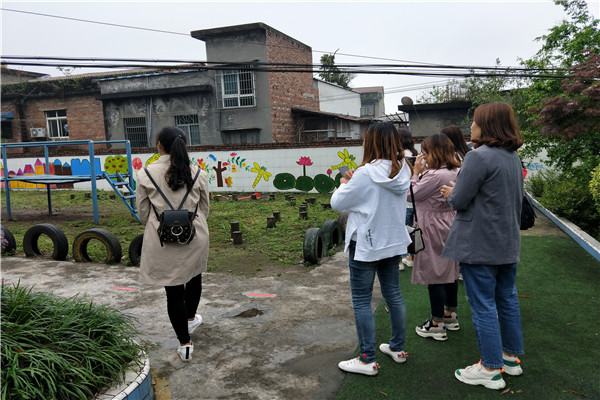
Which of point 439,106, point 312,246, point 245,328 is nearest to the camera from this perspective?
point 245,328

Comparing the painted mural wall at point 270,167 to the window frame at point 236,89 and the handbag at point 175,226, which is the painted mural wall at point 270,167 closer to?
the window frame at point 236,89

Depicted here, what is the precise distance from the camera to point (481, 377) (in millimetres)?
2785

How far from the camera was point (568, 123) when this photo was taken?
317 inches

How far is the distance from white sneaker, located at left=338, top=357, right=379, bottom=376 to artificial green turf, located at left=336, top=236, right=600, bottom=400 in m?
0.04

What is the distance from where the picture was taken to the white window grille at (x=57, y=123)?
77.7 ft

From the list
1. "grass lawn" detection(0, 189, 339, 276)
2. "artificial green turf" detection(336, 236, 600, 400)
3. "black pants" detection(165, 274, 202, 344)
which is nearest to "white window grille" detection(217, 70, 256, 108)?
"grass lawn" detection(0, 189, 339, 276)

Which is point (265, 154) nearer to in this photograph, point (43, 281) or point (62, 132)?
point (43, 281)

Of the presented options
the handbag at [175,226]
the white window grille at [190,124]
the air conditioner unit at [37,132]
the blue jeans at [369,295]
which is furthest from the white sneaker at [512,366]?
the air conditioner unit at [37,132]

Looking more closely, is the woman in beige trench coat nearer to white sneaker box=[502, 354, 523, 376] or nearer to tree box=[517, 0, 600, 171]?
white sneaker box=[502, 354, 523, 376]

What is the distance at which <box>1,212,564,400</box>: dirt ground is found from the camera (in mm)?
2965

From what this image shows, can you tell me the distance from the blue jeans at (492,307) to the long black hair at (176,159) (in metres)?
1.98

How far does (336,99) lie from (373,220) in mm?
25951

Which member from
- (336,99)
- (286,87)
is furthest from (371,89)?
(286,87)

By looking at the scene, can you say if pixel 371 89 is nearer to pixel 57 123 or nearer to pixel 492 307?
pixel 57 123
